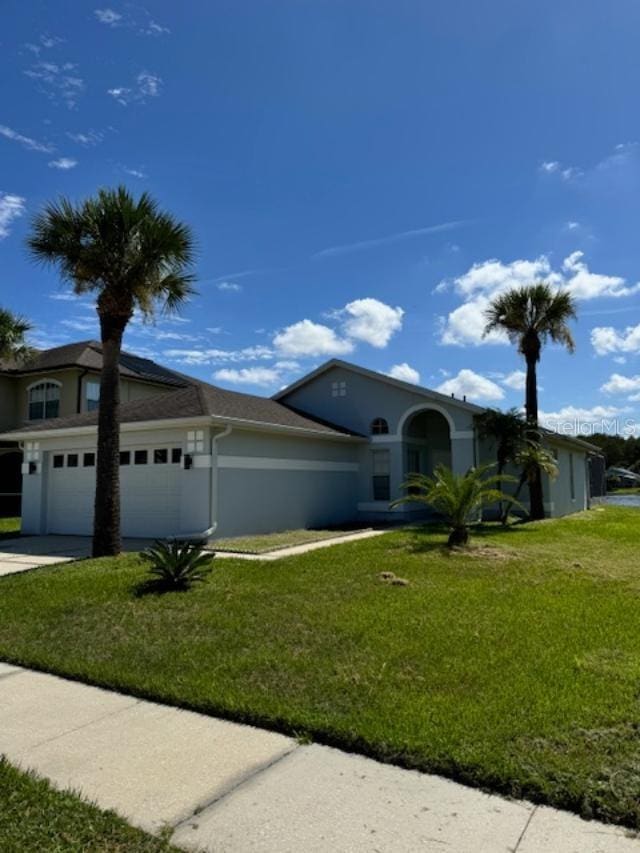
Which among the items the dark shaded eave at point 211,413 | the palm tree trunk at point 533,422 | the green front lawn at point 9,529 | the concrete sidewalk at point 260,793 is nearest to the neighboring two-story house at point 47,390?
the green front lawn at point 9,529

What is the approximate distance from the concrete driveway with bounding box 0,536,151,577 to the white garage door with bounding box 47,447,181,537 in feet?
2.35

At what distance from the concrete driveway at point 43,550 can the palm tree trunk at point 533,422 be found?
488 inches

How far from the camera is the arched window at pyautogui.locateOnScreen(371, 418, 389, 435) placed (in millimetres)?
21797

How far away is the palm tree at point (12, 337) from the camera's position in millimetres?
23797

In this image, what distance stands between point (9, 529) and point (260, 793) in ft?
63.3

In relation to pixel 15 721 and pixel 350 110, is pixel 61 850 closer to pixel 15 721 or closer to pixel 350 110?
pixel 15 721

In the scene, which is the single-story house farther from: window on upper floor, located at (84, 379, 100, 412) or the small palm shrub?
window on upper floor, located at (84, 379, 100, 412)

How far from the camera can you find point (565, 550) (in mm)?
13406

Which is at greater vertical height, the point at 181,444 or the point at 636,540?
the point at 181,444

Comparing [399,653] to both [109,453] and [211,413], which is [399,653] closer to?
[109,453]

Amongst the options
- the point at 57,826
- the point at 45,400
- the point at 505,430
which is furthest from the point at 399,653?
the point at 45,400

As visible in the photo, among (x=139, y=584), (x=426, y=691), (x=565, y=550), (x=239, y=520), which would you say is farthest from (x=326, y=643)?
(x=239, y=520)

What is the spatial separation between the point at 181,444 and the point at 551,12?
12.0m

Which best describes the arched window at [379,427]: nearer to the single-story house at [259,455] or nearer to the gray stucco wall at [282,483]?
the single-story house at [259,455]
